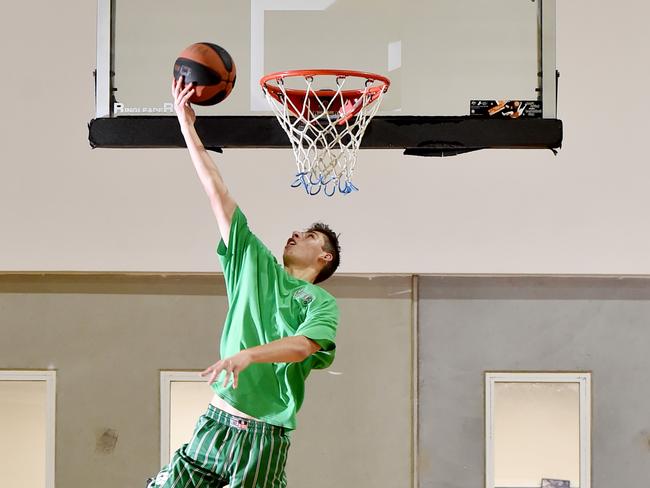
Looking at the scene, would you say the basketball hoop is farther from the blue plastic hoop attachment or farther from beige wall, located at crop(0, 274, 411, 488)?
beige wall, located at crop(0, 274, 411, 488)

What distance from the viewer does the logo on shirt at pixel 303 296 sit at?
306 centimetres

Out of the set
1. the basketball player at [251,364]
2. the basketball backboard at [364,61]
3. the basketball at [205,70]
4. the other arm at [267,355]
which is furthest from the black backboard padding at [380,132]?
the other arm at [267,355]

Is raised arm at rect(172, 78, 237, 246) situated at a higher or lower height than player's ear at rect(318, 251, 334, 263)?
higher

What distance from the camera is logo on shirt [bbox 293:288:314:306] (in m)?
3.06

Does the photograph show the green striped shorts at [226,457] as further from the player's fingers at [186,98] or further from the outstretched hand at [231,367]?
the player's fingers at [186,98]

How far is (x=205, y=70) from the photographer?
320 cm

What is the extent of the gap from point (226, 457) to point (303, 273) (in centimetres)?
81

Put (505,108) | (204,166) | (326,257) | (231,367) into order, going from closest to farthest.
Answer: (231,367) → (204,166) → (326,257) → (505,108)

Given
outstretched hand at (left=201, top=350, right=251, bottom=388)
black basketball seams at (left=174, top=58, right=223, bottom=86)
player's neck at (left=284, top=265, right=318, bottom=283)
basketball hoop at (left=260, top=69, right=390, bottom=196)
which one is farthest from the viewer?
basketball hoop at (left=260, top=69, right=390, bottom=196)

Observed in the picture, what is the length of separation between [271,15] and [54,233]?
188cm

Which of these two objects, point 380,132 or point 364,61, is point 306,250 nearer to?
point 380,132

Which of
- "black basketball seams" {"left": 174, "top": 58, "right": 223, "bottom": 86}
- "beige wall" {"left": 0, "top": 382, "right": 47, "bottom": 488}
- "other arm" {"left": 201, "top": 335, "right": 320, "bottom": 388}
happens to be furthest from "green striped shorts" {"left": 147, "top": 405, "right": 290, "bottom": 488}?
"beige wall" {"left": 0, "top": 382, "right": 47, "bottom": 488}

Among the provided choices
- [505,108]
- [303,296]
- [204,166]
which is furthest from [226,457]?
[505,108]

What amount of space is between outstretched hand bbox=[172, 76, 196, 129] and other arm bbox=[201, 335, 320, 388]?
950 millimetres
